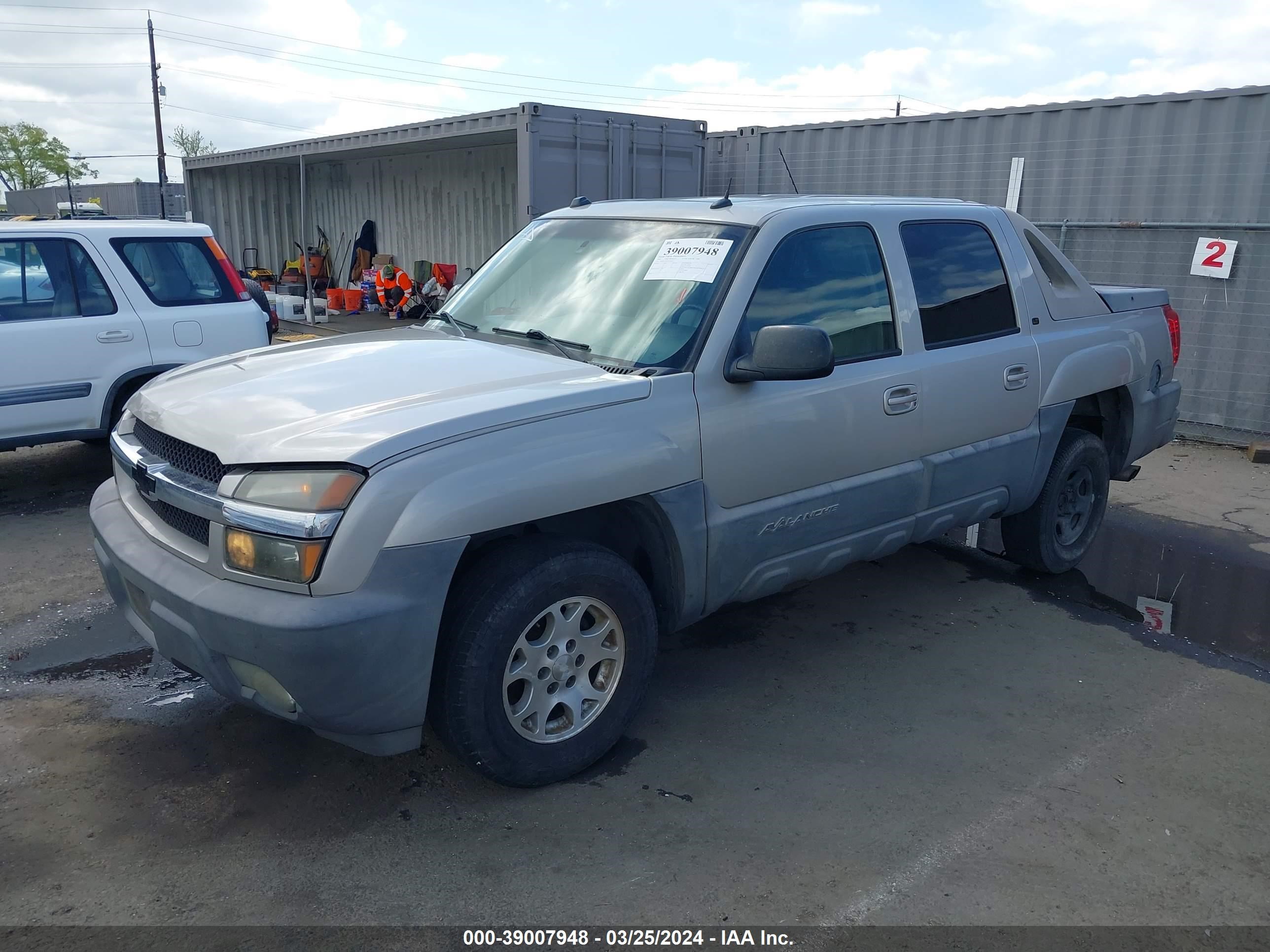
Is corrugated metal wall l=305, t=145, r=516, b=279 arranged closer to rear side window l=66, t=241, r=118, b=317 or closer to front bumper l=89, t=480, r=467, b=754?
rear side window l=66, t=241, r=118, b=317

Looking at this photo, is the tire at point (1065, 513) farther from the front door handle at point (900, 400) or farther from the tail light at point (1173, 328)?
the front door handle at point (900, 400)

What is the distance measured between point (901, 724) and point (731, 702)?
663mm

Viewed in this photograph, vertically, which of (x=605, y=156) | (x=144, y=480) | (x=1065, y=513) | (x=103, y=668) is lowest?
(x=103, y=668)

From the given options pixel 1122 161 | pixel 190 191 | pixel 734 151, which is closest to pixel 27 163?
pixel 190 191

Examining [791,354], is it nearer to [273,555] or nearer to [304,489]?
[304,489]

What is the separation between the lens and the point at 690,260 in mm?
3746

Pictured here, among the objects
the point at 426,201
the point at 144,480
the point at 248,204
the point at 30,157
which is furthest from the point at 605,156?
the point at 30,157

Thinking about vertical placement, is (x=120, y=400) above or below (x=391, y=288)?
below

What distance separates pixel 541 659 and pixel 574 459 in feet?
2.14

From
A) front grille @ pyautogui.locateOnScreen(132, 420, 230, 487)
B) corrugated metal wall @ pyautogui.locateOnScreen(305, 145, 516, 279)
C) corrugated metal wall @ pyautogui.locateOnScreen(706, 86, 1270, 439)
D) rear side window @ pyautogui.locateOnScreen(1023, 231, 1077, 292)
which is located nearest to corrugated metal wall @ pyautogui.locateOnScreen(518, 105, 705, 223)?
corrugated metal wall @ pyautogui.locateOnScreen(706, 86, 1270, 439)

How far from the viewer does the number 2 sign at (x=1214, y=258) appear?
8.80m

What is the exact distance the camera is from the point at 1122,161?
9328 millimetres

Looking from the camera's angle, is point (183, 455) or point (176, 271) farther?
point (176, 271)

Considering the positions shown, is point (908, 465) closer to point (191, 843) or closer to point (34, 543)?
point (191, 843)
